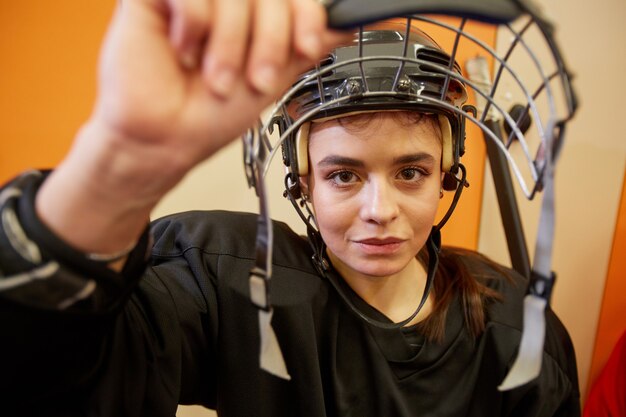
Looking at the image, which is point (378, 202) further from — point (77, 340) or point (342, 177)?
point (77, 340)

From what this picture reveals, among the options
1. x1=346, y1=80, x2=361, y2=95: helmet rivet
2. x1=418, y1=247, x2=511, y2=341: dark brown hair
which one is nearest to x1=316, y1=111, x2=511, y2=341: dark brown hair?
x1=418, y1=247, x2=511, y2=341: dark brown hair

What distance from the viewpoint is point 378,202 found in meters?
0.58

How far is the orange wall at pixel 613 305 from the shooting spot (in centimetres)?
142

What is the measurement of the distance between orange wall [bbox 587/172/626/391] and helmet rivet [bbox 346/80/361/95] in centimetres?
127

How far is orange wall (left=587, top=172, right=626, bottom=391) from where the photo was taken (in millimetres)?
1417

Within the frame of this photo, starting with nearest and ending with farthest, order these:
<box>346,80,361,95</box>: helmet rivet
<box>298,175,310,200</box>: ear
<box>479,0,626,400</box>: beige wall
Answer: <box>346,80,361,95</box>: helmet rivet < <box>298,175,310,200</box>: ear < <box>479,0,626,400</box>: beige wall

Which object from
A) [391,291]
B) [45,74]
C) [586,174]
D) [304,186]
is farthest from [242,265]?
[586,174]

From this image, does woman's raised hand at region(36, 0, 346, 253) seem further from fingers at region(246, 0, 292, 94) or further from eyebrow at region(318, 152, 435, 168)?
eyebrow at region(318, 152, 435, 168)

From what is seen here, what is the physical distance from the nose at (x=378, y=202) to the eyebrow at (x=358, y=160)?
0.03 meters

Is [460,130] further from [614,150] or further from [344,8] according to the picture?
[614,150]

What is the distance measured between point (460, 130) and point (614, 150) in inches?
39.4

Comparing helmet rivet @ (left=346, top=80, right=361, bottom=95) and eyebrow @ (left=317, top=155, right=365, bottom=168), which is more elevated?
helmet rivet @ (left=346, top=80, right=361, bottom=95)

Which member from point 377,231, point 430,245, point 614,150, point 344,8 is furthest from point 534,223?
point 344,8

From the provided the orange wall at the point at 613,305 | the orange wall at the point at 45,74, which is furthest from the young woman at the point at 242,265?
the orange wall at the point at 613,305
